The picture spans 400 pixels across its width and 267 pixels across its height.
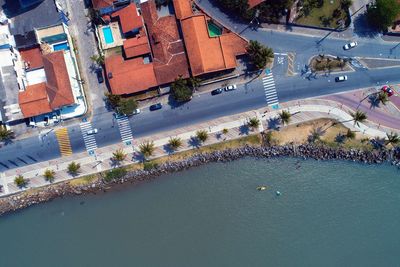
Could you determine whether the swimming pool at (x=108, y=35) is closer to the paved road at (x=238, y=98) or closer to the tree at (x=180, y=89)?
the paved road at (x=238, y=98)

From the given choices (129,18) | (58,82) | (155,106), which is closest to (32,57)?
(58,82)

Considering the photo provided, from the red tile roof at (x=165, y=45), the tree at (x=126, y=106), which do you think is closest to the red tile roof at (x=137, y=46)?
the red tile roof at (x=165, y=45)

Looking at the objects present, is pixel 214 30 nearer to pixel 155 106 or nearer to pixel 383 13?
pixel 155 106

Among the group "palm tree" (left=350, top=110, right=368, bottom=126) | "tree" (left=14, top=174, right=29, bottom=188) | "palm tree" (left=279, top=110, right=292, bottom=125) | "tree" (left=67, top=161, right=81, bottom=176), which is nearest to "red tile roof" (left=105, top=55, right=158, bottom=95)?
"tree" (left=67, top=161, right=81, bottom=176)

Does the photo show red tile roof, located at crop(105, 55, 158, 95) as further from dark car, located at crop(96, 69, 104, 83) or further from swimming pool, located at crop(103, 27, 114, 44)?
swimming pool, located at crop(103, 27, 114, 44)

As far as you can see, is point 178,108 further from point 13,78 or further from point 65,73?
point 13,78

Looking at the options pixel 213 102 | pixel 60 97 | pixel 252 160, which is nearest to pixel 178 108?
pixel 213 102
